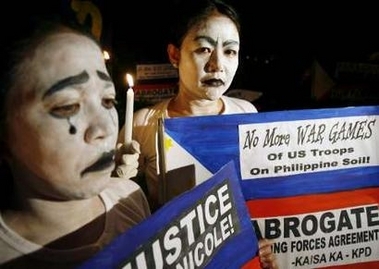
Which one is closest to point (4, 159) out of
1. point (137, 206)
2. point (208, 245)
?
point (137, 206)

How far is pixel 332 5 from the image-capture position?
8.03 meters

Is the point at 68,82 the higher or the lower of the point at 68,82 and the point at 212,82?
the higher

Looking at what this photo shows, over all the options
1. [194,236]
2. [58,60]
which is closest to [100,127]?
[58,60]

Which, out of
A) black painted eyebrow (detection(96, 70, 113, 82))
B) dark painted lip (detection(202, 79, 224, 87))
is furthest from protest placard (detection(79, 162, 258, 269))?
dark painted lip (detection(202, 79, 224, 87))

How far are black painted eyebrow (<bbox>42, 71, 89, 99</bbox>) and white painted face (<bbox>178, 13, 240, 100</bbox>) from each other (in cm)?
95

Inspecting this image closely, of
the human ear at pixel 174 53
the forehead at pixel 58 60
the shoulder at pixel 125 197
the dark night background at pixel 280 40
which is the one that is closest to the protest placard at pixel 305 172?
the shoulder at pixel 125 197

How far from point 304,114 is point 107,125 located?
1114 millimetres

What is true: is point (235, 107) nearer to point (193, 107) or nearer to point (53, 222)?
point (193, 107)

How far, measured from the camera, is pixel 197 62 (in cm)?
224

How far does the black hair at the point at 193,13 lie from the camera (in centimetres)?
226

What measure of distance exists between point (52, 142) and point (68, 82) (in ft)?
0.61

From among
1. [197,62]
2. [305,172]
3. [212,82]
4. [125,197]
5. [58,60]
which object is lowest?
[305,172]

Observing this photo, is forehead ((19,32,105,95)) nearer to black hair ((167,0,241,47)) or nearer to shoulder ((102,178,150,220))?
shoulder ((102,178,150,220))

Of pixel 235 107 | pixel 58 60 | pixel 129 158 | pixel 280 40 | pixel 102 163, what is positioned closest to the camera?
pixel 58 60
